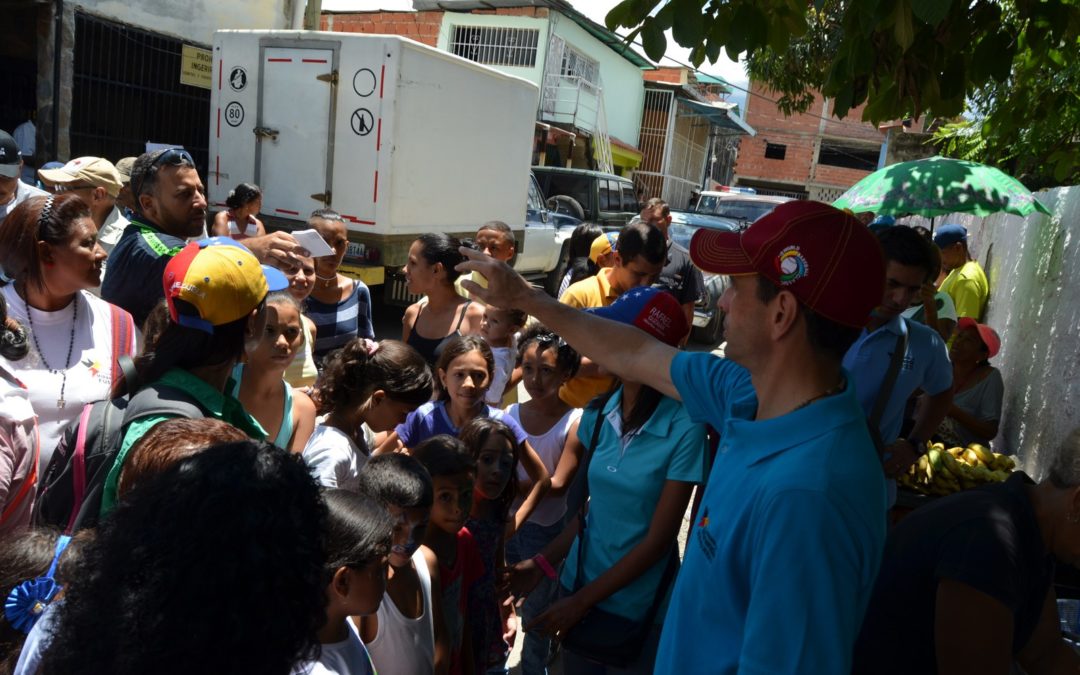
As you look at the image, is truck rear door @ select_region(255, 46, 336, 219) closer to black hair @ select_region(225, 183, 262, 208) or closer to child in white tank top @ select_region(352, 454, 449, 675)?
black hair @ select_region(225, 183, 262, 208)

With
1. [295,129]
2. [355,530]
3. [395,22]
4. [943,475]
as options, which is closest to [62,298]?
[355,530]

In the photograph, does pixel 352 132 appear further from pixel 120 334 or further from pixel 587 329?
pixel 587 329

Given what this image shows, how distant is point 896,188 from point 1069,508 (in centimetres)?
507

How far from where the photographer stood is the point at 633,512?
8.26ft

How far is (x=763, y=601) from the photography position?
136 cm

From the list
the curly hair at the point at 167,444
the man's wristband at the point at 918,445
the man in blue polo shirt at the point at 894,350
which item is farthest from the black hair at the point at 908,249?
the curly hair at the point at 167,444

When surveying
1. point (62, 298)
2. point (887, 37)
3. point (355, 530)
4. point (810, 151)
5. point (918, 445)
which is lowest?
point (918, 445)

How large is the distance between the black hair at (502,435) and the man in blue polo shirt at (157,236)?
1174 millimetres

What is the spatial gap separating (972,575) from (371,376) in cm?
205

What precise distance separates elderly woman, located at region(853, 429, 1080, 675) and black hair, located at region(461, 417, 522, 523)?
56.0 inches

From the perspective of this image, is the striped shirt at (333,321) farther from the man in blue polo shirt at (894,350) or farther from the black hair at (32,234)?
the man in blue polo shirt at (894,350)

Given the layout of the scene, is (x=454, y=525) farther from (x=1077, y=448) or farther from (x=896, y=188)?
(x=896, y=188)

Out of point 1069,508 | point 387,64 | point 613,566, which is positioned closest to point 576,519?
point 613,566

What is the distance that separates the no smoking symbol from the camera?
878 centimetres
